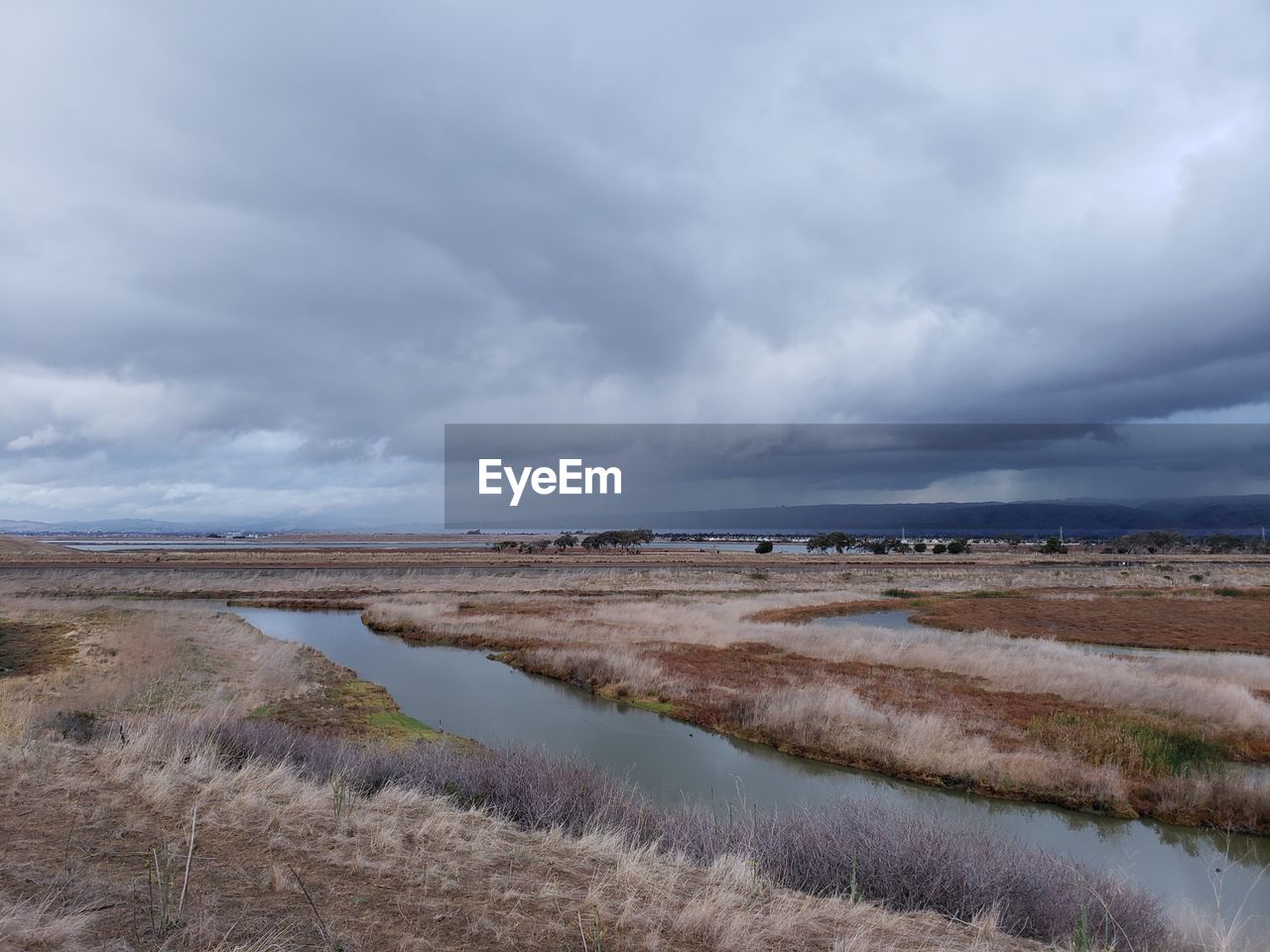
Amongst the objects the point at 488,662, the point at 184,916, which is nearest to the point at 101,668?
the point at 488,662

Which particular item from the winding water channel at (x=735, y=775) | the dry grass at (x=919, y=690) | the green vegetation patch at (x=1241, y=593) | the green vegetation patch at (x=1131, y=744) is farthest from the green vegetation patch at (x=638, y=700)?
the green vegetation patch at (x=1241, y=593)

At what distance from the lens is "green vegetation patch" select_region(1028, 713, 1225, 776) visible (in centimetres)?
1510

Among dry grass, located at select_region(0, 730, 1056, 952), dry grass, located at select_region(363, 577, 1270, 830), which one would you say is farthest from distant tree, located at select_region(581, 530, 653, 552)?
dry grass, located at select_region(0, 730, 1056, 952)

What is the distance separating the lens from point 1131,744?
52.9ft

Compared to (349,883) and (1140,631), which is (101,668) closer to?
(349,883)

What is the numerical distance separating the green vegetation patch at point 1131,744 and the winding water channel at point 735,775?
7.56ft

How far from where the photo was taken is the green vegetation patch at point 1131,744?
15.1 meters

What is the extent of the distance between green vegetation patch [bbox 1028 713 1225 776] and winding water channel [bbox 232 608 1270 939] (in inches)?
90.7

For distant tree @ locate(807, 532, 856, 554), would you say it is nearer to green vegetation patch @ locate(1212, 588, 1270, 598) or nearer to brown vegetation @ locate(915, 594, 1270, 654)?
green vegetation patch @ locate(1212, 588, 1270, 598)

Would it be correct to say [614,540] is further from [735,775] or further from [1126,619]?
[735,775]

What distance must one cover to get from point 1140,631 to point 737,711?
29671mm

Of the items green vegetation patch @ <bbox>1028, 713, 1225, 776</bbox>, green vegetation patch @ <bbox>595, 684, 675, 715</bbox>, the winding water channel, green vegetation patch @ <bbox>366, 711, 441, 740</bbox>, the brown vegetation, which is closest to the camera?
the winding water channel

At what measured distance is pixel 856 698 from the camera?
19.8 m

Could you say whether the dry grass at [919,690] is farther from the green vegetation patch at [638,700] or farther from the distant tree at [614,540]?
the distant tree at [614,540]
